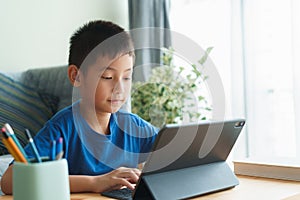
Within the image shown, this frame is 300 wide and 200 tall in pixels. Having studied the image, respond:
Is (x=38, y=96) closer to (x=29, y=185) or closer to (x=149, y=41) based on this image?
(x=149, y=41)

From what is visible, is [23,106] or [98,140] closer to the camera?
[98,140]

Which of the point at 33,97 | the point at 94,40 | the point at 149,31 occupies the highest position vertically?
the point at 149,31

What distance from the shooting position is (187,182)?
848 millimetres

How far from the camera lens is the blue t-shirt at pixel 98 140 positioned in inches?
43.6

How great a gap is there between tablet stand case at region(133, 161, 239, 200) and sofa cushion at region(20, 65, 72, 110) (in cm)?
144

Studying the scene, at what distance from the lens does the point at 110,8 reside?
10.8ft

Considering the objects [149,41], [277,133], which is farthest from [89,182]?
[149,41]

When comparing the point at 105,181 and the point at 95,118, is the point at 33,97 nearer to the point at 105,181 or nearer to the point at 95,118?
the point at 95,118

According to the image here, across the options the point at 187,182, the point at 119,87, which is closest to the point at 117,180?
the point at 187,182

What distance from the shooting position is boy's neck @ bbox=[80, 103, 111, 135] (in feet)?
3.79

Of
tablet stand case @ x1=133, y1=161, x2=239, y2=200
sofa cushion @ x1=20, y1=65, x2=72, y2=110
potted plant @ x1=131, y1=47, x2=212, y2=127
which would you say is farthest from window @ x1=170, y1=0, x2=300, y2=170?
tablet stand case @ x1=133, y1=161, x2=239, y2=200

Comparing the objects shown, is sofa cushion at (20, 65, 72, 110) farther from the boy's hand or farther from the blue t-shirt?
the boy's hand

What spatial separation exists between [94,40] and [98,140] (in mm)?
271

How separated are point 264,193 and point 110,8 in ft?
8.73
